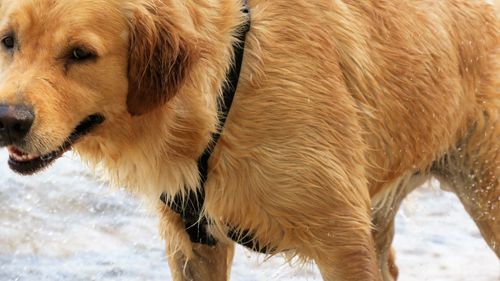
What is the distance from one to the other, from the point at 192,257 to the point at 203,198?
1.96 feet

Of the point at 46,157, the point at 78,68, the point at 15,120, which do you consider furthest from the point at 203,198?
the point at 15,120

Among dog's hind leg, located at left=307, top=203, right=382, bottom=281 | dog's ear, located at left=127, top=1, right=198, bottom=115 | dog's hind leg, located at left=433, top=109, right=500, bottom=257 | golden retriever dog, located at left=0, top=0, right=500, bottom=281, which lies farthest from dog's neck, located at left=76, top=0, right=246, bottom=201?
dog's hind leg, located at left=433, top=109, right=500, bottom=257

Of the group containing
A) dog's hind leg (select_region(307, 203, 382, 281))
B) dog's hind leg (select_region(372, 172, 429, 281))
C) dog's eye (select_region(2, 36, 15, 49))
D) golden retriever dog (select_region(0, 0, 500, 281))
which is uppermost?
dog's eye (select_region(2, 36, 15, 49))

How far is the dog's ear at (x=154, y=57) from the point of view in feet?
12.8

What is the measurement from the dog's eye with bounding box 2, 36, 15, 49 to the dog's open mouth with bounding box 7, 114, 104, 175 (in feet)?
1.33

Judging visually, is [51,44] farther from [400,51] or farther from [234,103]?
[400,51]

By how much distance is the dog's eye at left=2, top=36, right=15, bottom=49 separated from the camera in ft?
12.6

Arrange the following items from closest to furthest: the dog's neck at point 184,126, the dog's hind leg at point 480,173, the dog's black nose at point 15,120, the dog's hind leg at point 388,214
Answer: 1. the dog's black nose at point 15,120
2. the dog's neck at point 184,126
3. the dog's hind leg at point 480,173
4. the dog's hind leg at point 388,214

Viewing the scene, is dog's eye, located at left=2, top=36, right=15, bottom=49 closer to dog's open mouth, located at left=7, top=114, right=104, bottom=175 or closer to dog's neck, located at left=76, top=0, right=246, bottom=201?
dog's open mouth, located at left=7, top=114, right=104, bottom=175

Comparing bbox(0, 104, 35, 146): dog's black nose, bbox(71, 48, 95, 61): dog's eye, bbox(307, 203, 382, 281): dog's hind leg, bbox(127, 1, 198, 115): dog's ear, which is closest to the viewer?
bbox(0, 104, 35, 146): dog's black nose

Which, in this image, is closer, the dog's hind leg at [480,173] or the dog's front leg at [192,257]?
the dog's front leg at [192,257]

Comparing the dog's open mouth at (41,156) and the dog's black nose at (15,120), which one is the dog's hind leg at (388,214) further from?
the dog's black nose at (15,120)

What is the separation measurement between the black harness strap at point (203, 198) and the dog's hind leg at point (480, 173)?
143cm

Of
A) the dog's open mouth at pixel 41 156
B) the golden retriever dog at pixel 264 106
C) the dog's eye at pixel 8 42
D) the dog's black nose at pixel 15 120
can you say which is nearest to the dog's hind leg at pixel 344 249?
the golden retriever dog at pixel 264 106
